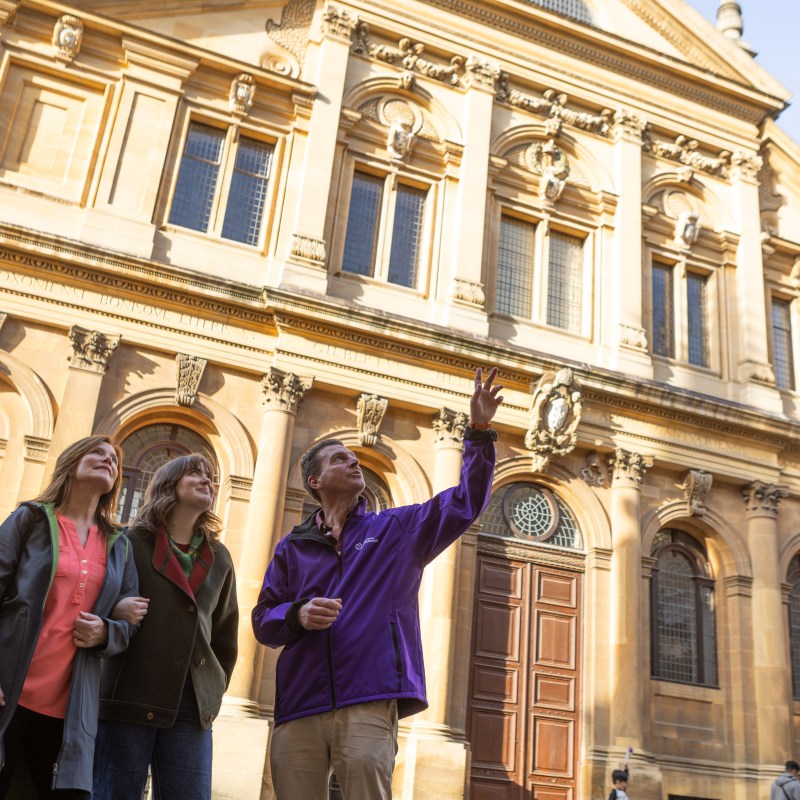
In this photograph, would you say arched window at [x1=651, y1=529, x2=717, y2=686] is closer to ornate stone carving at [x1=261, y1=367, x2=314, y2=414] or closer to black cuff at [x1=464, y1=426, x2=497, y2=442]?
ornate stone carving at [x1=261, y1=367, x2=314, y2=414]

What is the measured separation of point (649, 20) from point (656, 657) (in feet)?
47.5

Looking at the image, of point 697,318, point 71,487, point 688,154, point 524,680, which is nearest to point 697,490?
point 697,318

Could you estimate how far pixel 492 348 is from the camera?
53.5 ft

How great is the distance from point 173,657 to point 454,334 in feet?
39.4

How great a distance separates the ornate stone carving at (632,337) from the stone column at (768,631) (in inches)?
137

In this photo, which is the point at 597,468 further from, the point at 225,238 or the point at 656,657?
the point at 225,238

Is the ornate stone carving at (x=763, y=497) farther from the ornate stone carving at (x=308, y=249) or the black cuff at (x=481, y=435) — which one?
the black cuff at (x=481, y=435)

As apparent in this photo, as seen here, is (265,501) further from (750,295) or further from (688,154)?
(688,154)

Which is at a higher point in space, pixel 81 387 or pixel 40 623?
pixel 81 387

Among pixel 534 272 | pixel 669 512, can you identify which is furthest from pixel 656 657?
pixel 534 272

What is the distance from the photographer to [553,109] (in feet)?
64.3

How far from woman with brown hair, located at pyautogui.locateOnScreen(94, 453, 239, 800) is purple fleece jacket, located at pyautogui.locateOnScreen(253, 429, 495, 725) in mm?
384

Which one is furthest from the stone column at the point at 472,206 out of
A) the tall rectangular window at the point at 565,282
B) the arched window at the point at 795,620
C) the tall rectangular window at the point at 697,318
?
the arched window at the point at 795,620

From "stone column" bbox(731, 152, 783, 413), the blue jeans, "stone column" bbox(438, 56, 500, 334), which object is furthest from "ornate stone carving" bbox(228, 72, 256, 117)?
the blue jeans
